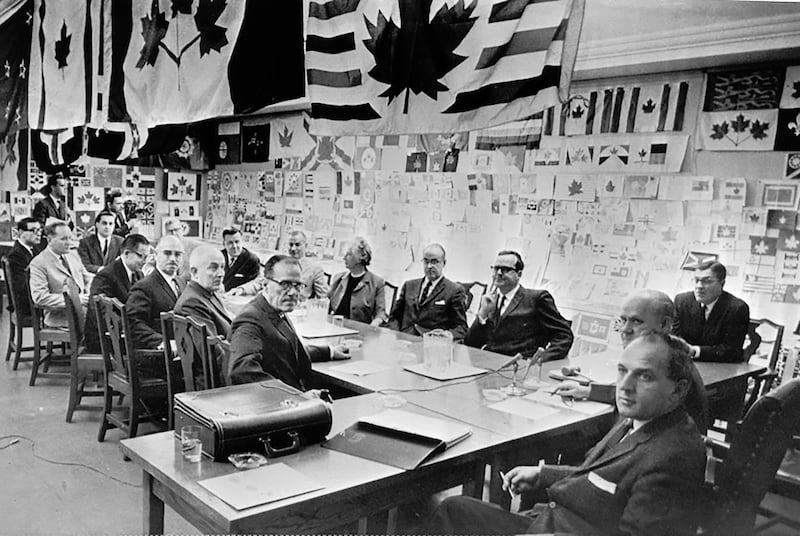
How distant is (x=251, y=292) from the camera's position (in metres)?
5.40

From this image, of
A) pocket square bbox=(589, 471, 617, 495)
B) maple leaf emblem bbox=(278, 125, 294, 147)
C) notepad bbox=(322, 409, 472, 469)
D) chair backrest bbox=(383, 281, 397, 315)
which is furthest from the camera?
maple leaf emblem bbox=(278, 125, 294, 147)

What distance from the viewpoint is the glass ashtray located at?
189 cm

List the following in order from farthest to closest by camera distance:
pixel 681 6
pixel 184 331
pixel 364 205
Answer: pixel 364 205, pixel 681 6, pixel 184 331

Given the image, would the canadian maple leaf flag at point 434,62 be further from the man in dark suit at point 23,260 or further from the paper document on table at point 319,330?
the man in dark suit at point 23,260

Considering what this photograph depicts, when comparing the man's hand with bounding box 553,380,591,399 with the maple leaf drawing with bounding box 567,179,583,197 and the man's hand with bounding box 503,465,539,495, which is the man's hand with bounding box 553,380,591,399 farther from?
the maple leaf drawing with bounding box 567,179,583,197

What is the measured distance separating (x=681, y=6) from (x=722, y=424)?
2674 millimetres

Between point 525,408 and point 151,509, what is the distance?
1429 millimetres

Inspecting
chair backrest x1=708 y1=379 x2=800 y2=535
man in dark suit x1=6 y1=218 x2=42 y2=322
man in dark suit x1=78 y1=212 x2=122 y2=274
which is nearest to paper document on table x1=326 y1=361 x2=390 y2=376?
chair backrest x1=708 y1=379 x2=800 y2=535

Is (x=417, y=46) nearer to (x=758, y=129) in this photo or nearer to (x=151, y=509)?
(x=151, y=509)

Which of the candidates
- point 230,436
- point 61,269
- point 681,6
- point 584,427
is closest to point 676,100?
point 681,6

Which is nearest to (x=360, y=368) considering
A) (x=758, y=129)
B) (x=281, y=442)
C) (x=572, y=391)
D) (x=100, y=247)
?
(x=572, y=391)

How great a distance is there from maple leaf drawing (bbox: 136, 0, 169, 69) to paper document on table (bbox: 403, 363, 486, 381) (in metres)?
1.82

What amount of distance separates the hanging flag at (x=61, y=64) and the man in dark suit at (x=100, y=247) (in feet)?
10.5

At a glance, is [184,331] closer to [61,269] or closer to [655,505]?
[655,505]
